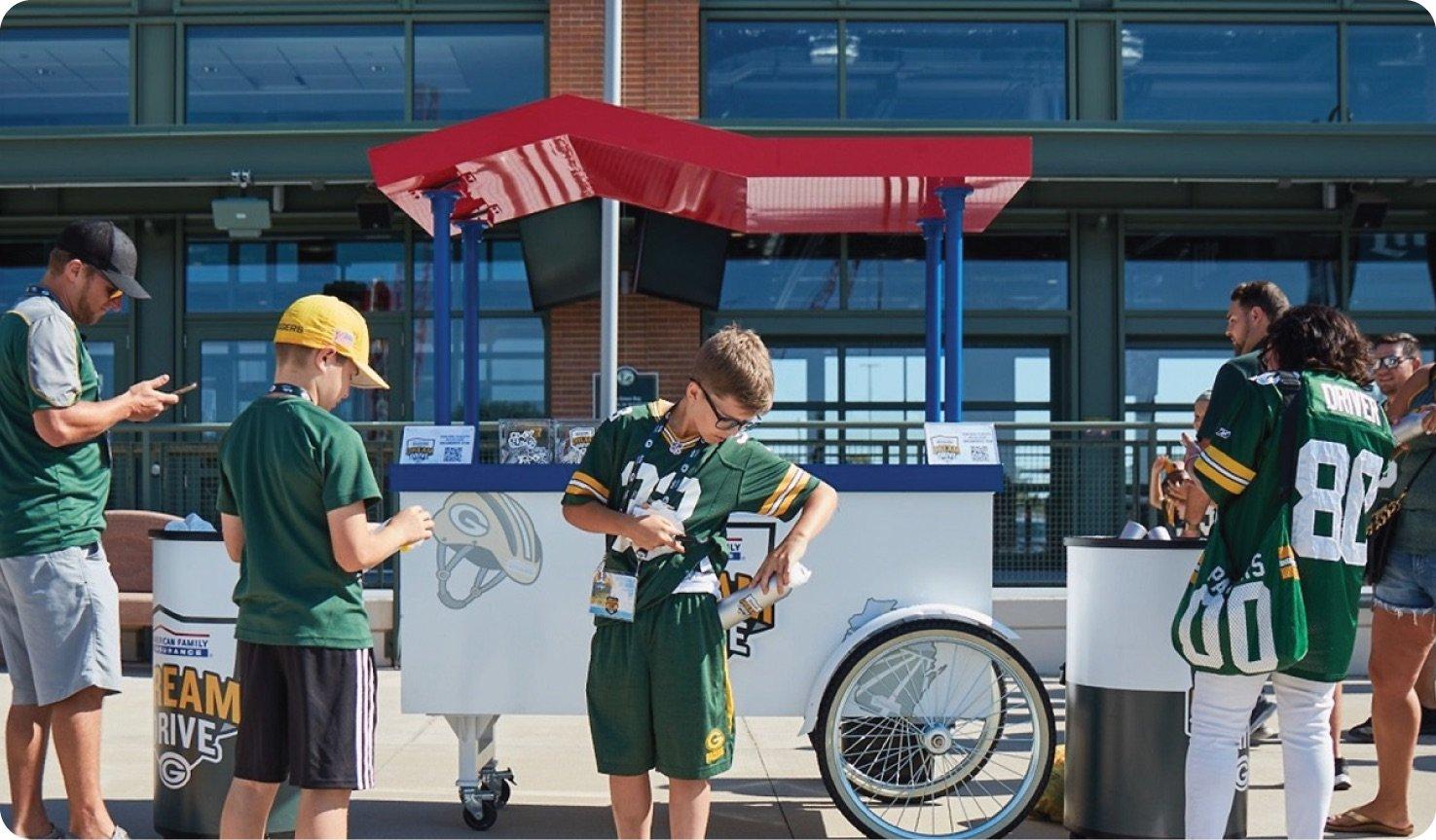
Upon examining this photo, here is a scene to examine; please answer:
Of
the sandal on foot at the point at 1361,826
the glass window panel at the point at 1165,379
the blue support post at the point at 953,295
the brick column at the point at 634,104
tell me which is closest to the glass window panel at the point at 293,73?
the brick column at the point at 634,104

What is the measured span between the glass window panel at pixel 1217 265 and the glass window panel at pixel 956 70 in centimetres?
166

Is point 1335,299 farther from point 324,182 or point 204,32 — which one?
point 204,32

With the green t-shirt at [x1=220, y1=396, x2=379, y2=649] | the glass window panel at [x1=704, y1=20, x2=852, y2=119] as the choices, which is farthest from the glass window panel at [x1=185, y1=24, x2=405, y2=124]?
the green t-shirt at [x1=220, y1=396, x2=379, y2=649]

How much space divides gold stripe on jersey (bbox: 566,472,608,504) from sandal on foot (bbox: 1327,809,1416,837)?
3.25m

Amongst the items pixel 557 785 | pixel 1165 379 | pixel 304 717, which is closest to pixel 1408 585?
pixel 557 785

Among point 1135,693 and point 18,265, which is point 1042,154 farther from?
point 18,265

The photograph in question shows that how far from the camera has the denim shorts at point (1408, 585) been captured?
5.51 metres

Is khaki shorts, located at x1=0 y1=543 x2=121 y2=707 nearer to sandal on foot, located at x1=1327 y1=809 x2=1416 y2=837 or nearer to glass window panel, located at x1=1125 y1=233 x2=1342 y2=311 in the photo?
sandal on foot, located at x1=1327 y1=809 x2=1416 y2=837

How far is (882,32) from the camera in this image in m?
13.3

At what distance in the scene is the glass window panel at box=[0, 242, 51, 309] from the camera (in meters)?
13.5

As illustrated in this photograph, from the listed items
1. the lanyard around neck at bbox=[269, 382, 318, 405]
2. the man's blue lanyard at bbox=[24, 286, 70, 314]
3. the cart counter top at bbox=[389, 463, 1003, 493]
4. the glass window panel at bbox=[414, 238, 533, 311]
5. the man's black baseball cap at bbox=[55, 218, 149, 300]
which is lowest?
the cart counter top at bbox=[389, 463, 1003, 493]

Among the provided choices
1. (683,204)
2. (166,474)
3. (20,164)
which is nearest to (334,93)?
(20,164)

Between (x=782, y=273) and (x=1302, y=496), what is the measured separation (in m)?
9.62

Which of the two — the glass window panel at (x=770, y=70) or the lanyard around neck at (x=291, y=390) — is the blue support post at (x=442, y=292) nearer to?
the lanyard around neck at (x=291, y=390)
